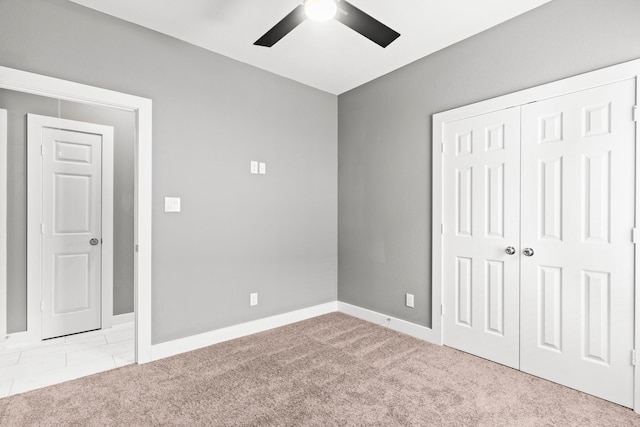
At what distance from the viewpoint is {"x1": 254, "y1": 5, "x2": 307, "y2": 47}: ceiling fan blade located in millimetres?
1843

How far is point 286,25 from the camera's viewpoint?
Result: 76.8 inches

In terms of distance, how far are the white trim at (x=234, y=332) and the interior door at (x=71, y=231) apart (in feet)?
4.19

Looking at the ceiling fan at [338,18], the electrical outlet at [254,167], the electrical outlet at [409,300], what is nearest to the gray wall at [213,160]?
the electrical outlet at [254,167]

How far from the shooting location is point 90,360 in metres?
2.67

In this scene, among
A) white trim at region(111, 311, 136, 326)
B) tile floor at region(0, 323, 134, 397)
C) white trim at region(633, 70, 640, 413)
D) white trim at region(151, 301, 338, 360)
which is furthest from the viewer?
white trim at region(111, 311, 136, 326)

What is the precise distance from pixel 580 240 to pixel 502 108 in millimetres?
1120

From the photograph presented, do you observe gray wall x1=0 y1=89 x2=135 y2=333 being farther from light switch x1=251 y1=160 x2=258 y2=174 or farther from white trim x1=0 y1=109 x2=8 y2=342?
light switch x1=251 y1=160 x2=258 y2=174

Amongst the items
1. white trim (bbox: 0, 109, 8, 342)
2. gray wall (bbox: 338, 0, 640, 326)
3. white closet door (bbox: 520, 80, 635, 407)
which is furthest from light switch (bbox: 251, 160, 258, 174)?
white closet door (bbox: 520, 80, 635, 407)

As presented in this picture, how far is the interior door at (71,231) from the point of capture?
3.17 meters

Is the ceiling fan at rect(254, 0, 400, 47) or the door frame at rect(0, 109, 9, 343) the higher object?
the ceiling fan at rect(254, 0, 400, 47)

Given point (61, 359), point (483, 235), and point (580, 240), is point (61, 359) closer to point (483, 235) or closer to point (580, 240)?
point (483, 235)

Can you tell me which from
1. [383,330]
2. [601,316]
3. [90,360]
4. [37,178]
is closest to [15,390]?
[90,360]

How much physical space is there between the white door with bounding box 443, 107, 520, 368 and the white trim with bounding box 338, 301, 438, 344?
17cm

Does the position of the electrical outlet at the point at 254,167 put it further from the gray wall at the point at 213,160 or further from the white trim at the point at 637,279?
the white trim at the point at 637,279
